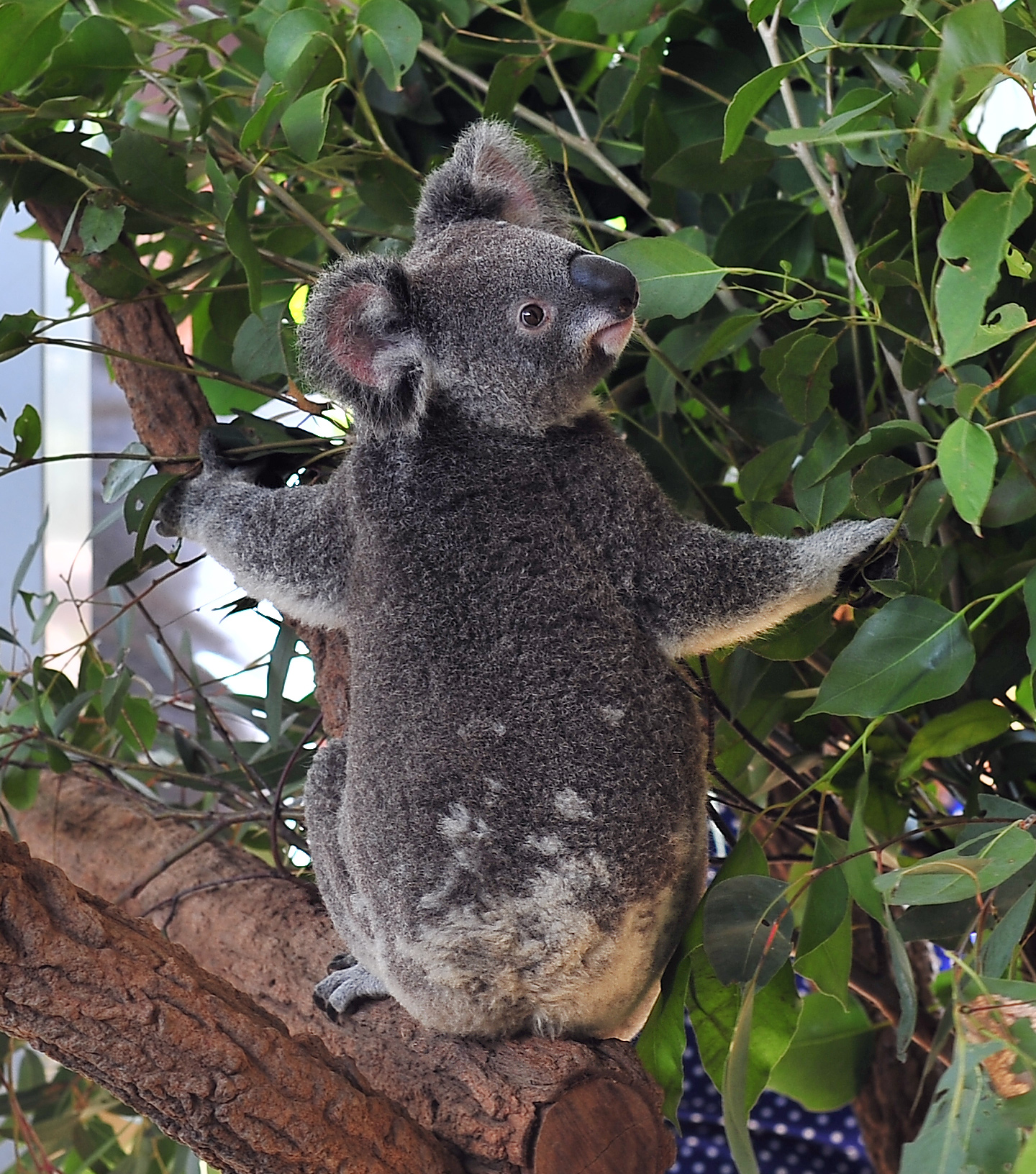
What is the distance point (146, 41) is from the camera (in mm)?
1485

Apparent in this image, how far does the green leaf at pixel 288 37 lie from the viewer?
4.05 ft

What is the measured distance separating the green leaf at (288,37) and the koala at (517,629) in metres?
0.26

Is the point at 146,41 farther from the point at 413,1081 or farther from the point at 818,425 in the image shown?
the point at 413,1081

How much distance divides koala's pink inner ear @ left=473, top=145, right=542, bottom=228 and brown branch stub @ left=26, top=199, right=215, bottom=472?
0.50 metres

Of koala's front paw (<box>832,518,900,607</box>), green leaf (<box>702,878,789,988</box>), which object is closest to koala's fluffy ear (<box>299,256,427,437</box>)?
koala's front paw (<box>832,518,900,607</box>)

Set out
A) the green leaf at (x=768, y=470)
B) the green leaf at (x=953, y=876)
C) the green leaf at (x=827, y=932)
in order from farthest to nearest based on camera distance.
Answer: the green leaf at (x=768, y=470) < the green leaf at (x=827, y=932) < the green leaf at (x=953, y=876)

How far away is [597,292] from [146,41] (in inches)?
31.4

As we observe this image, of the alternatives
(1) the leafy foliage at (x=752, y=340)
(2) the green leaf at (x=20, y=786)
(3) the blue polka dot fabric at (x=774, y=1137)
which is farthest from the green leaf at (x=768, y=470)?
(3) the blue polka dot fabric at (x=774, y=1137)

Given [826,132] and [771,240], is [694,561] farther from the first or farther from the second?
[771,240]

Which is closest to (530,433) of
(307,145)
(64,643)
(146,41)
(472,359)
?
(472,359)

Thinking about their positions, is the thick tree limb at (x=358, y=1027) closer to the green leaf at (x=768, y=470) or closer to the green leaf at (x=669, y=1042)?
the green leaf at (x=669, y=1042)

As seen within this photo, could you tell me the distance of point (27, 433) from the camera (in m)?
1.39

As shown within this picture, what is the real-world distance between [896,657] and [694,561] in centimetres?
22

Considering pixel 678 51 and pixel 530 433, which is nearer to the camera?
pixel 530 433
